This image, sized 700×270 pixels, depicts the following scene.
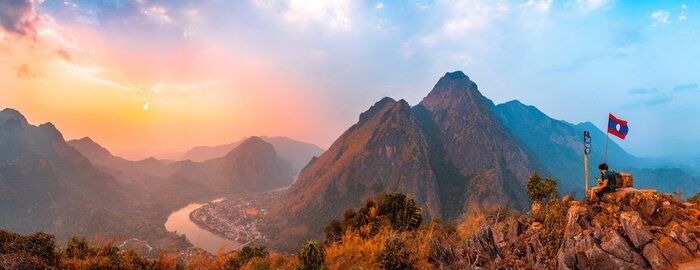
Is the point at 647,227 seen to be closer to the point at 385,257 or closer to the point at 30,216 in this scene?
the point at 385,257

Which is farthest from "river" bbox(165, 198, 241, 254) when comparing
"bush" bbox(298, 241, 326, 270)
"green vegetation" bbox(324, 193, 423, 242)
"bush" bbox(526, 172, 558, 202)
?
"bush" bbox(298, 241, 326, 270)

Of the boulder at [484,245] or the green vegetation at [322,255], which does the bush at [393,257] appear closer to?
the green vegetation at [322,255]

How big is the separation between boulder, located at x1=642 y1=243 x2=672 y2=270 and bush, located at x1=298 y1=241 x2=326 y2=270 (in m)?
11.4

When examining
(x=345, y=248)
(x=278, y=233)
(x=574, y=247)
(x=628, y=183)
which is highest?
(x=628, y=183)

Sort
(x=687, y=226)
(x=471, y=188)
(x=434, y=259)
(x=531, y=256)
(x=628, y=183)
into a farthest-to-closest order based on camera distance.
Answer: (x=471, y=188), (x=628, y=183), (x=434, y=259), (x=531, y=256), (x=687, y=226)

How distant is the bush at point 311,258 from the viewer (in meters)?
13.3

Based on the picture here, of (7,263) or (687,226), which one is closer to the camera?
(7,263)

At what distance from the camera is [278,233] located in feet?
526

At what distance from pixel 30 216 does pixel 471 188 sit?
235 metres

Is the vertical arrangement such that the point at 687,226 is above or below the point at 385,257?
above

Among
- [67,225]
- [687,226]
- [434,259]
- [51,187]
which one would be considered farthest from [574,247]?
[51,187]

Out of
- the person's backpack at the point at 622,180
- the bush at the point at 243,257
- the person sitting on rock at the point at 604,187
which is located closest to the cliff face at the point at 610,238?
the person sitting on rock at the point at 604,187

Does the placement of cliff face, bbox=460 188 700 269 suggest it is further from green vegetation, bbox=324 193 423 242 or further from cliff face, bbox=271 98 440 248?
cliff face, bbox=271 98 440 248

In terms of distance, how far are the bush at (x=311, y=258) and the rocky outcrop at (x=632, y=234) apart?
29.9 ft
